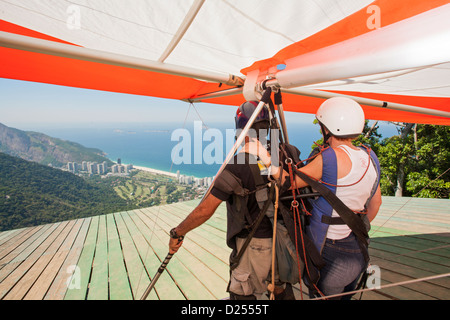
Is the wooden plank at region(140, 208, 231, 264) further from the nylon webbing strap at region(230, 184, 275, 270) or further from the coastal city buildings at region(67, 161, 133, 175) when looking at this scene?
the coastal city buildings at region(67, 161, 133, 175)

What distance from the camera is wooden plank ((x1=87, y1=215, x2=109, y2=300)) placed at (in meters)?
2.04

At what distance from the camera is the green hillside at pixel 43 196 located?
14.3m

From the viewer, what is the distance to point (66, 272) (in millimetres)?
2443

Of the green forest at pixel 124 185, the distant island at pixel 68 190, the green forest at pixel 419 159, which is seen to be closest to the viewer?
the green forest at pixel 419 159

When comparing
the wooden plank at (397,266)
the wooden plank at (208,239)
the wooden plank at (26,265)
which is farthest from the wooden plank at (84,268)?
the wooden plank at (397,266)

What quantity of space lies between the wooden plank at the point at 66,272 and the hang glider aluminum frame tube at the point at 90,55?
7.46 feet

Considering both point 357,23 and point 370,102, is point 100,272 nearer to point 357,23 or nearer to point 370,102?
point 357,23

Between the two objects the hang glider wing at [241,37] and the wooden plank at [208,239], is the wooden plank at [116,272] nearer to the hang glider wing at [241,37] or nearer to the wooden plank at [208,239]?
the wooden plank at [208,239]

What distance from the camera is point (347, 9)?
0.84m

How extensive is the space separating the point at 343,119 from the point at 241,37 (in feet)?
2.32

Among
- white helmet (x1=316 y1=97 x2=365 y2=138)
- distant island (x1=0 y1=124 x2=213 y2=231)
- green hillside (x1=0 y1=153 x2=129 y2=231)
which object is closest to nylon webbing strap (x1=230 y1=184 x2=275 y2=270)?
white helmet (x1=316 y1=97 x2=365 y2=138)

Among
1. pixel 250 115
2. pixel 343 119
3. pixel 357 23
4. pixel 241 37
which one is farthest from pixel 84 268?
pixel 357 23
